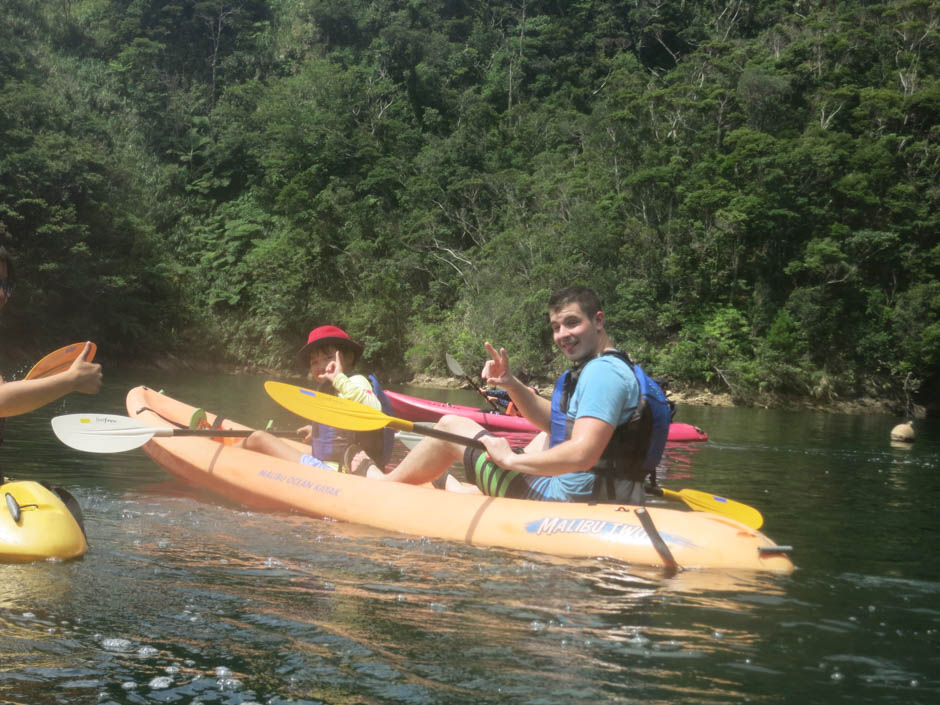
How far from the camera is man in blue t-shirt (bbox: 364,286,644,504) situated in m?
3.45

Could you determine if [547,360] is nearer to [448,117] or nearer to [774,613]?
[448,117]

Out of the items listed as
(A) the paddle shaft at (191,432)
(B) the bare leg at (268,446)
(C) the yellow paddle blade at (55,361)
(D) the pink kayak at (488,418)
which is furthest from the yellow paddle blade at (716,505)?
(D) the pink kayak at (488,418)

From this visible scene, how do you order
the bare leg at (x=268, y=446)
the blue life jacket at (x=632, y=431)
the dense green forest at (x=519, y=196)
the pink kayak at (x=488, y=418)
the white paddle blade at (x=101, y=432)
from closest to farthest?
1. the blue life jacket at (x=632, y=431)
2. the white paddle blade at (x=101, y=432)
3. the bare leg at (x=268, y=446)
4. the pink kayak at (x=488, y=418)
5. the dense green forest at (x=519, y=196)

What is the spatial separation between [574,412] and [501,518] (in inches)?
29.5

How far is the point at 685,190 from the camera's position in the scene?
2380 cm

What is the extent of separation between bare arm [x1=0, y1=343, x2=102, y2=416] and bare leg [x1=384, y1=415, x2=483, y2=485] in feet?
5.58

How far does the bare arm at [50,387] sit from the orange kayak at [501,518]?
183 centimetres

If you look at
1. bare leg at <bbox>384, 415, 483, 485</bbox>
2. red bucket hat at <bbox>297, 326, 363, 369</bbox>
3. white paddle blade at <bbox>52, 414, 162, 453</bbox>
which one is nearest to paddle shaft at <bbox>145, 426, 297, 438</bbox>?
white paddle blade at <bbox>52, 414, 162, 453</bbox>

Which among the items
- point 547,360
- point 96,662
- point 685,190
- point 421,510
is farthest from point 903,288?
point 96,662

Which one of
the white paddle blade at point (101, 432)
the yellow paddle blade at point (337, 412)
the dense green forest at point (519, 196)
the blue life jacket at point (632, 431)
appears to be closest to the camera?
the blue life jacket at point (632, 431)

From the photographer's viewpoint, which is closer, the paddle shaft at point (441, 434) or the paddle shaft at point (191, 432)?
the paddle shaft at point (441, 434)

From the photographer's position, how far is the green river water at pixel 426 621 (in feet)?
7.93

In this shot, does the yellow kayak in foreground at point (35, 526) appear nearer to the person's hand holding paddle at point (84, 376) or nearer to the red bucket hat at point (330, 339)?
the person's hand holding paddle at point (84, 376)

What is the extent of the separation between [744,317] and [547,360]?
5.16 m
